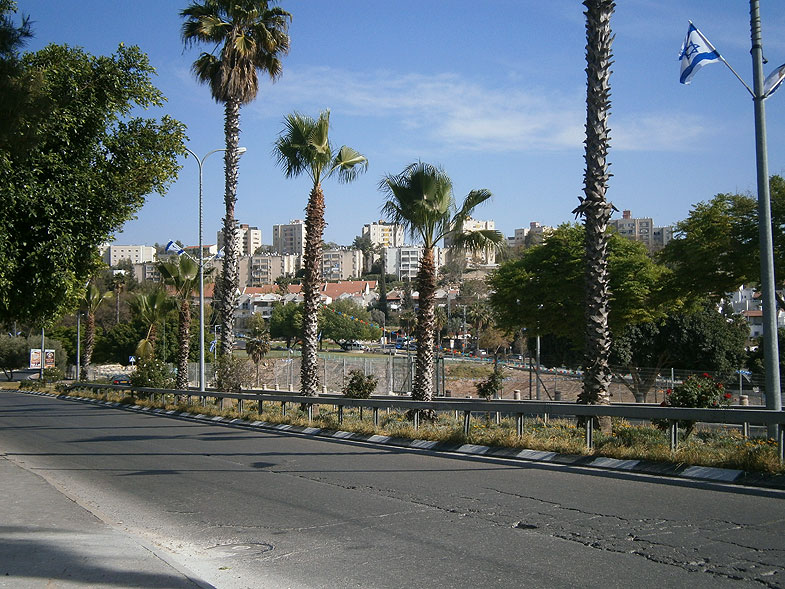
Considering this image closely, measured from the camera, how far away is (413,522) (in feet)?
28.0

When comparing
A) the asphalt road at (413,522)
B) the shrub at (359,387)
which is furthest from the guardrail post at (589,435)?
the shrub at (359,387)

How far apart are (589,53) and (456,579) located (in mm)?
12927

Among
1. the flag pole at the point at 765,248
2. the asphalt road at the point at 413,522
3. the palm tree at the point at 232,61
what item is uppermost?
the palm tree at the point at 232,61

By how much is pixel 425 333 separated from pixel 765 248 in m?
11.7

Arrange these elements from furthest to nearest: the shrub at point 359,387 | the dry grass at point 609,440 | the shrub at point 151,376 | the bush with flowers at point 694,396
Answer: the shrub at point 151,376 < the shrub at point 359,387 < the bush with flowers at point 694,396 < the dry grass at point 609,440

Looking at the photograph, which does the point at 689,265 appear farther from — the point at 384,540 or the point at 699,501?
the point at 384,540

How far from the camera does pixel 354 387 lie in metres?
24.6

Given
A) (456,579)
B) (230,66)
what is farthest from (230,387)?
(456,579)

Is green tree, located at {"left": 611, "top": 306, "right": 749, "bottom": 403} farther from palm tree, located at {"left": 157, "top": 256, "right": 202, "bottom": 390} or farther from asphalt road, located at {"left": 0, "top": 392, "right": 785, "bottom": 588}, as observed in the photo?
asphalt road, located at {"left": 0, "top": 392, "right": 785, "bottom": 588}

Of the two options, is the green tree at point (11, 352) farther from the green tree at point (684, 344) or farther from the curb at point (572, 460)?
the curb at point (572, 460)

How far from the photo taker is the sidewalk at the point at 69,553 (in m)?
6.28

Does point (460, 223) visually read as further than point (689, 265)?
No

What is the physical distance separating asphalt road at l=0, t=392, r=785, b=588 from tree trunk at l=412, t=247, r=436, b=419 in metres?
7.54

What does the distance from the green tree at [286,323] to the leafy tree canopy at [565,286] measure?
70148 mm
